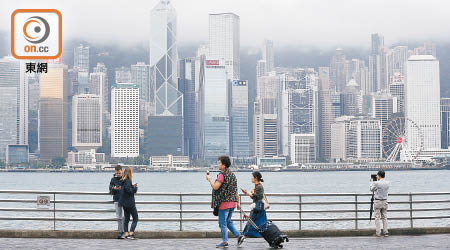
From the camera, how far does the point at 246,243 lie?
62.3ft

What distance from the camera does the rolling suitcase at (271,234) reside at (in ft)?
57.6

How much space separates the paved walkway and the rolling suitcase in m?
0.37

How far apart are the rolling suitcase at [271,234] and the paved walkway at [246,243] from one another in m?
0.37

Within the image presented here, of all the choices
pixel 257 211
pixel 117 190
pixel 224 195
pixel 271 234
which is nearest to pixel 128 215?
pixel 117 190

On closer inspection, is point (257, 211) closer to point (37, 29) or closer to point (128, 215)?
point (128, 215)

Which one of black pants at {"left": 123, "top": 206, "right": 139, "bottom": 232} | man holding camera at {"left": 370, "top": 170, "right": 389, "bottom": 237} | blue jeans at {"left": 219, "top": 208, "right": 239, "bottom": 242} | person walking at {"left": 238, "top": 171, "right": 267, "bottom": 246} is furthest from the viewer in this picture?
man holding camera at {"left": 370, "top": 170, "right": 389, "bottom": 237}

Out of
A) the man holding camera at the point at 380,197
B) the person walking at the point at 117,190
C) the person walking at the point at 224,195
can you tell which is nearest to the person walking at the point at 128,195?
the person walking at the point at 117,190

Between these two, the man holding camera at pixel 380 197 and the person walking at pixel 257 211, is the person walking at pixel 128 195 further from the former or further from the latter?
the man holding camera at pixel 380 197

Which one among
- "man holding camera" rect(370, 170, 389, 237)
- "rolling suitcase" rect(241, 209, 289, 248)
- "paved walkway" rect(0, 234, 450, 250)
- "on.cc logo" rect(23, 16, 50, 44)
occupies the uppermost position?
"on.cc logo" rect(23, 16, 50, 44)

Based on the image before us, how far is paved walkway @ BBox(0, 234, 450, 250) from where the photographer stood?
1750cm

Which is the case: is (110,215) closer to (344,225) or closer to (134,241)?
(344,225)

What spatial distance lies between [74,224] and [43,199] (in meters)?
26.0

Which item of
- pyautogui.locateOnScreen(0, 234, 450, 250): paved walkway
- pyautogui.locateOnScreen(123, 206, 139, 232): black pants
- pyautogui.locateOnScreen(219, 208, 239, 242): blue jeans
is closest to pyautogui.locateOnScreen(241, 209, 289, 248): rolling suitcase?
pyautogui.locateOnScreen(0, 234, 450, 250): paved walkway

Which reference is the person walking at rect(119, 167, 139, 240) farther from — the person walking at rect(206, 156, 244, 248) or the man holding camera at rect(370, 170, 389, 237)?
the man holding camera at rect(370, 170, 389, 237)
